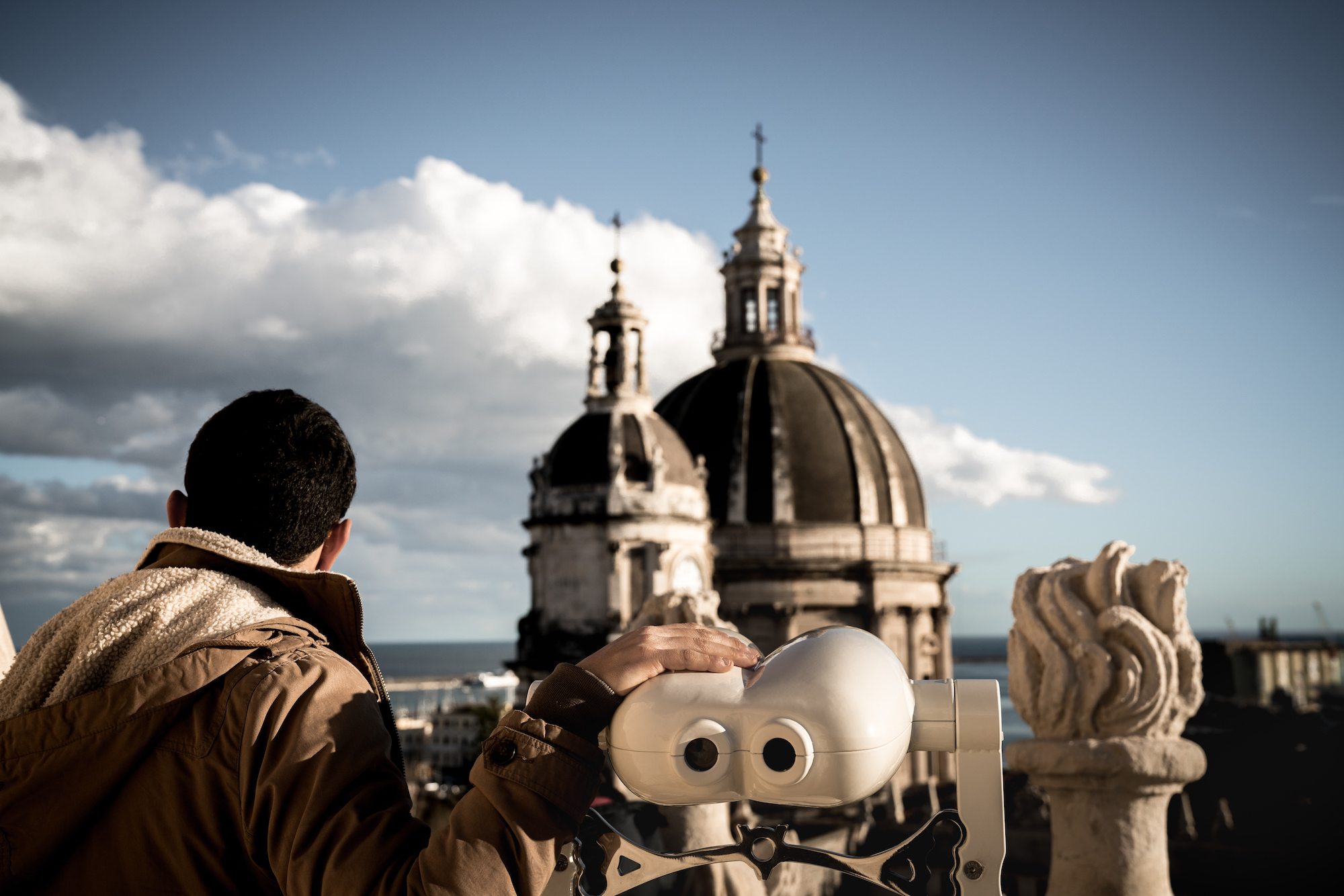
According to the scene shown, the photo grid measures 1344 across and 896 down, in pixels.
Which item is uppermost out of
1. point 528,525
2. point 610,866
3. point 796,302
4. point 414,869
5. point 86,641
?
point 796,302

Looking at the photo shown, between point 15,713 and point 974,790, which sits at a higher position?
point 15,713

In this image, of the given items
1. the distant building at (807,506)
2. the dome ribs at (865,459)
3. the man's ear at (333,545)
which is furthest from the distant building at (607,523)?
the man's ear at (333,545)

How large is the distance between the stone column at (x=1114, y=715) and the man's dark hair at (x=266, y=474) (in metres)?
3.99

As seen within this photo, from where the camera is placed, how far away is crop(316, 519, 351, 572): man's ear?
275 centimetres

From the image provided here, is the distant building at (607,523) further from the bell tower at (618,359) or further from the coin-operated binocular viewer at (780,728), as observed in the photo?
the coin-operated binocular viewer at (780,728)

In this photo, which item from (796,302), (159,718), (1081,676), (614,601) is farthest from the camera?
(796,302)

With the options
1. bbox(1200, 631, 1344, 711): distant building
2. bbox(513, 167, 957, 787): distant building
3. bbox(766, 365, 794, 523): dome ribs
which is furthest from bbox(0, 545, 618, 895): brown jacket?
bbox(1200, 631, 1344, 711): distant building

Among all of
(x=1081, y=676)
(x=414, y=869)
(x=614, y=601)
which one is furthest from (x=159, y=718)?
(x=614, y=601)

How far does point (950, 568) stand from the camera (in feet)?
128

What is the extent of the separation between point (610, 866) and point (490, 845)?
2.90ft

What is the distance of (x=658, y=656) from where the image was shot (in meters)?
2.36

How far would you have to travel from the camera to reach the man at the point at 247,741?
2.06 metres

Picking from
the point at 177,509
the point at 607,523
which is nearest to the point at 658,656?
the point at 177,509

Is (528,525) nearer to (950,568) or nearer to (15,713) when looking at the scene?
(950,568)
